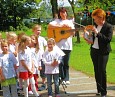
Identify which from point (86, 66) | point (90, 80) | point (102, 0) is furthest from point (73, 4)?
point (90, 80)

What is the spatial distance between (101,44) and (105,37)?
233mm

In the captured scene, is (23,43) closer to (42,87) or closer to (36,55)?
(36,55)

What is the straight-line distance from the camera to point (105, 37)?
23.0ft

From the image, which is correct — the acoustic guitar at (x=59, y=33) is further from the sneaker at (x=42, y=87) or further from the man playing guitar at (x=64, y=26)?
the sneaker at (x=42, y=87)

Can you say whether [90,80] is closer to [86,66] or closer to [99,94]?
[99,94]

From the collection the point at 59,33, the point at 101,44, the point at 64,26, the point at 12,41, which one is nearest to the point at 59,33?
the point at 59,33

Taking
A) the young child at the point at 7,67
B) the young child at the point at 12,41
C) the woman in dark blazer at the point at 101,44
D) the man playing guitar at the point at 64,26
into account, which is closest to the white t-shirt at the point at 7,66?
the young child at the point at 7,67

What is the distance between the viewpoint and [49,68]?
7.48 metres

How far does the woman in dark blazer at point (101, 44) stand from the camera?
7.05 meters

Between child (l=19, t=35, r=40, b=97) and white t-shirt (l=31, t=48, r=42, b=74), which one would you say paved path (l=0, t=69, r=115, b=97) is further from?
child (l=19, t=35, r=40, b=97)

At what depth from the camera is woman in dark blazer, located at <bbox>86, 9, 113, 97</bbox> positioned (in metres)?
7.05

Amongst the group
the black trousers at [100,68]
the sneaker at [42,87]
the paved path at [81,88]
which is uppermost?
the black trousers at [100,68]

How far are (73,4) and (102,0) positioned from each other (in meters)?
4.43

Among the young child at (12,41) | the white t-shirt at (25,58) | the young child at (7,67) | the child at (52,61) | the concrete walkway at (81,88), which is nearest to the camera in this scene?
the young child at (7,67)
